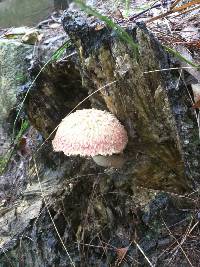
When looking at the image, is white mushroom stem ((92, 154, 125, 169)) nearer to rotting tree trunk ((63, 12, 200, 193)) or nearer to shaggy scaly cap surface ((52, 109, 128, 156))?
rotting tree trunk ((63, 12, 200, 193))

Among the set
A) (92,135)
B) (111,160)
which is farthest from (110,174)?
(92,135)

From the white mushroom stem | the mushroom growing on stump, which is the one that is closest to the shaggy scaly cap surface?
the mushroom growing on stump

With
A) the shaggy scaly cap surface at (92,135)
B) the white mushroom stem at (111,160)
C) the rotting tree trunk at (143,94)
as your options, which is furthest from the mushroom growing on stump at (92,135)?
the white mushroom stem at (111,160)

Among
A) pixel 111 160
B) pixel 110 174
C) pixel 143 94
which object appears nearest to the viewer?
pixel 143 94

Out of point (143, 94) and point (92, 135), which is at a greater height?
point (143, 94)

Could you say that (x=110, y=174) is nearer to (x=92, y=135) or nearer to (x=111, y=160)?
(x=111, y=160)

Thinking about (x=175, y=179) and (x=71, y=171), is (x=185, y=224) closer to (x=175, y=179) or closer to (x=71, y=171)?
(x=175, y=179)
